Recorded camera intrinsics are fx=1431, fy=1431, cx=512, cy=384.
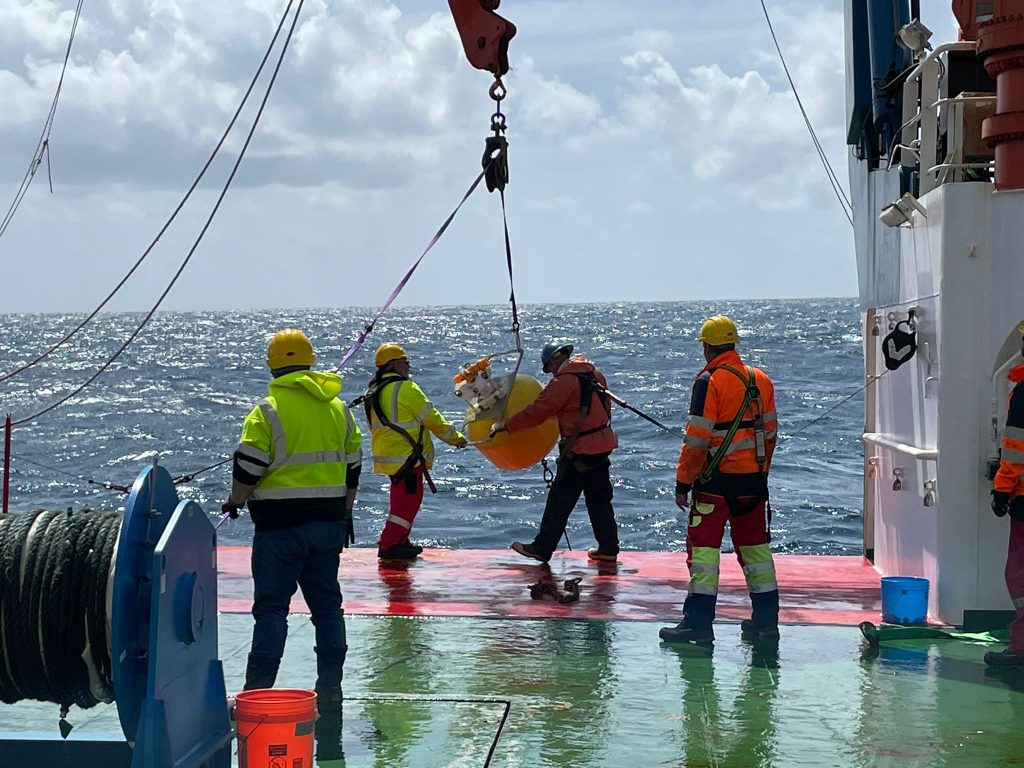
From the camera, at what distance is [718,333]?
8078 millimetres

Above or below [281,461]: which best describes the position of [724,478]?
below

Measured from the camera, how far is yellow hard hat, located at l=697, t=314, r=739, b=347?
807 centimetres

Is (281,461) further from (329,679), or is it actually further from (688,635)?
(688,635)

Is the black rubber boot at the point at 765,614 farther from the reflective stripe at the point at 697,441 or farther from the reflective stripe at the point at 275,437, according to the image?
the reflective stripe at the point at 275,437

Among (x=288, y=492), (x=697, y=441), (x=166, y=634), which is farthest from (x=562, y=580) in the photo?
(x=166, y=634)

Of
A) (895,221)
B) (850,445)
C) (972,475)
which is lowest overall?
(850,445)

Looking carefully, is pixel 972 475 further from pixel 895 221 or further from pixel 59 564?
pixel 59 564

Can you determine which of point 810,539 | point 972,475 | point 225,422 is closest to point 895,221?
point 972,475

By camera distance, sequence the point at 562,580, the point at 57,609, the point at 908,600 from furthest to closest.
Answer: the point at 562,580
the point at 908,600
the point at 57,609

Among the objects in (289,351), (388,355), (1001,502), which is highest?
(289,351)

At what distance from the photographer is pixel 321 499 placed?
6473 mm

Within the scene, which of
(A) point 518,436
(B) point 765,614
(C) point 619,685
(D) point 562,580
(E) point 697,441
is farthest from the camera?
(A) point 518,436

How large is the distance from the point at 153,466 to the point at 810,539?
14.5m

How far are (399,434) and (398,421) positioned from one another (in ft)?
0.32
